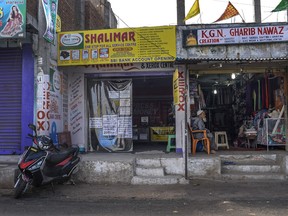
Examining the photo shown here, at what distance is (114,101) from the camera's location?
1159 centimetres

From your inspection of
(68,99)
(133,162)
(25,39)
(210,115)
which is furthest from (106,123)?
(210,115)

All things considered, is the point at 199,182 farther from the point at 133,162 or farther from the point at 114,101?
the point at 114,101

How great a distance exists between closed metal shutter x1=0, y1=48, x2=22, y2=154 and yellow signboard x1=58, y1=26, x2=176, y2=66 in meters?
1.31

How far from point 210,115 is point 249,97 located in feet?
6.43

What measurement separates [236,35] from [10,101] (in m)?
6.97

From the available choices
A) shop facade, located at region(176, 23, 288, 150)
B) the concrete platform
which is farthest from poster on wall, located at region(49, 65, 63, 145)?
shop facade, located at region(176, 23, 288, 150)

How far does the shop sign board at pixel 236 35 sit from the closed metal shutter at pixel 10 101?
5071 millimetres

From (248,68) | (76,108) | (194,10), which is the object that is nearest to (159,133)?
(76,108)

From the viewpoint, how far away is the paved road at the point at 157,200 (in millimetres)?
6483

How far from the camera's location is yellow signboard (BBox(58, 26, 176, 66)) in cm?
1041

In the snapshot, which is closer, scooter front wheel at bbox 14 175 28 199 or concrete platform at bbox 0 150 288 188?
scooter front wheel at bbox 14 175 28 199

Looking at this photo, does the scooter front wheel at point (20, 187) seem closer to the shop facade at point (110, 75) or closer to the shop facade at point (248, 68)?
the shop facade at point (110, 75)

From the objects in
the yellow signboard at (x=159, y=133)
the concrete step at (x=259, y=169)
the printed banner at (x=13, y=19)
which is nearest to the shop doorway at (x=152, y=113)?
the yellow signboard at (x=159, y=133)

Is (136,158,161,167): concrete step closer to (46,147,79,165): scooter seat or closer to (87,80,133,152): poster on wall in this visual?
(87,80,133,152): poster on wall
